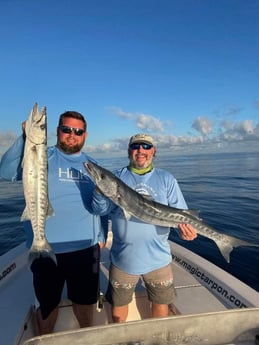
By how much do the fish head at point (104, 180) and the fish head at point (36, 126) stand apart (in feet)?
2.69

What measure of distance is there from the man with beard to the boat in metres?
Result: 0.45

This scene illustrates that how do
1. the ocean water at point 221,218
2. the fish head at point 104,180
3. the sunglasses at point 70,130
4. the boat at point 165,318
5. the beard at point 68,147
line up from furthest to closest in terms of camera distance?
the ocean water at point 221,218 < the beard at point 68,147 < the sunglasses at point 70,130 < the fish head at point 104,180 < the boat at point 165,318

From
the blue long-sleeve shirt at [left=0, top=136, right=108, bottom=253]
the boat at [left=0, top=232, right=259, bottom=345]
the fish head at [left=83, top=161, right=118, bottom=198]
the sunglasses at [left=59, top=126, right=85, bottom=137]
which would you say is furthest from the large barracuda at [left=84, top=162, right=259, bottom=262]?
the boat at [left=0, top=232, right=259, bottom=345]

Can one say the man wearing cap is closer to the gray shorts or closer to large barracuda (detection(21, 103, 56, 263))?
the gray shorts

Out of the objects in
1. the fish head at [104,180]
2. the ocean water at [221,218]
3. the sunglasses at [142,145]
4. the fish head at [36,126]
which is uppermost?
the fish head at [36,126]

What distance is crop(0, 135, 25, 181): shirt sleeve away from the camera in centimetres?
307

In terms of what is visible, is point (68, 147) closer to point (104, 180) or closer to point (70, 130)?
point (70, 130)

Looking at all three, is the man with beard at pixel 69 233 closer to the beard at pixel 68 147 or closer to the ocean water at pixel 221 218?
the beard at pixel 68 147

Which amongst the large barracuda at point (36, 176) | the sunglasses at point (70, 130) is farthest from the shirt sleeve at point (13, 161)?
the sunglasses at point (70, 130)

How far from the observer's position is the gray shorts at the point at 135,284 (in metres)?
3.51

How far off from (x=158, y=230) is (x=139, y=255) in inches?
16.0

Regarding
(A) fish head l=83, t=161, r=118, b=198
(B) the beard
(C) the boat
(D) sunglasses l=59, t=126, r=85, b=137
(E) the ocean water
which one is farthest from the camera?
(E) the ocean water

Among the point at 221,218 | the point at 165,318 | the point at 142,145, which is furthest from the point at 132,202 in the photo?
the point at 221,218

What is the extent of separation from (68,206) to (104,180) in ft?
1.90
